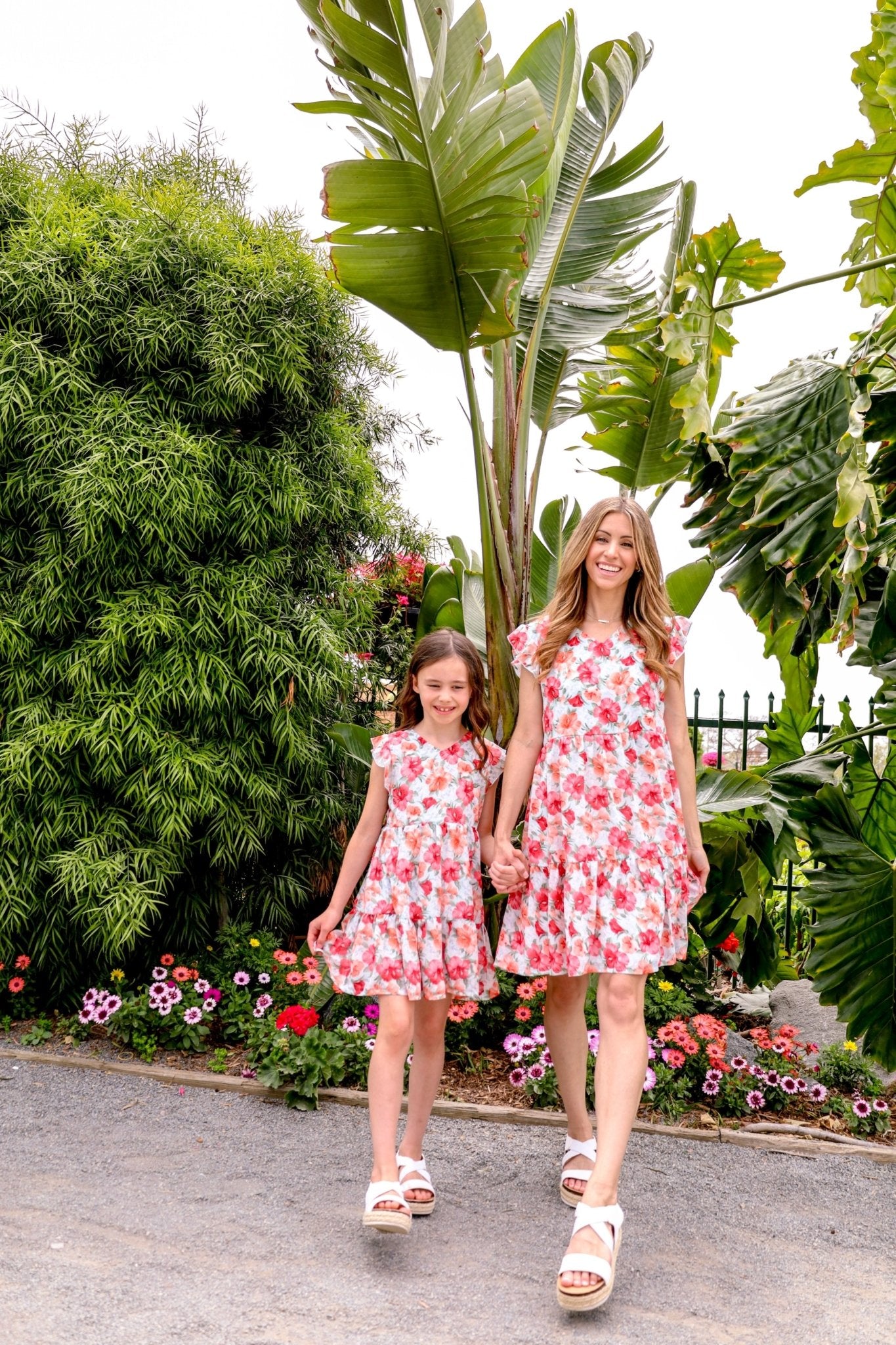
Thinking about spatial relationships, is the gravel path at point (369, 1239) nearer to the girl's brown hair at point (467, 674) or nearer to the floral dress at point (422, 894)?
the floral dress at point (422, 894)

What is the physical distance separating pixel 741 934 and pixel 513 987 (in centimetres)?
94

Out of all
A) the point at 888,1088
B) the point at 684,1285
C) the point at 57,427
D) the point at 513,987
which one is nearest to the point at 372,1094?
the point at 684,1285

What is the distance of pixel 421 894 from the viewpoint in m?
2.76

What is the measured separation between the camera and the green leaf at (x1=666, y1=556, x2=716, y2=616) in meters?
4.30

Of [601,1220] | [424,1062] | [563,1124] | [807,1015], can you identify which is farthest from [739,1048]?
[601,1220]

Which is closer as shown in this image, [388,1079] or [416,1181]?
[388,1079]

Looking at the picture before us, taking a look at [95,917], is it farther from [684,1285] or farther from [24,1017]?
[684,1285]

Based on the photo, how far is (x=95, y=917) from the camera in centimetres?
423

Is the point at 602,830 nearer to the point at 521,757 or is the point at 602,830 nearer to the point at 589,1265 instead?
the point at 521,757

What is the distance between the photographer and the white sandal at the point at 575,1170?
9.53 feet

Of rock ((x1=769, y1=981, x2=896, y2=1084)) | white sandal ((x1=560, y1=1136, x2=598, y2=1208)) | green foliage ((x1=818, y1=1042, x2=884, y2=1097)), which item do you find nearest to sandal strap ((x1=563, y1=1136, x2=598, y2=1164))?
white sandal ((x1=560, y1=1136, x2=598, y2=1208))

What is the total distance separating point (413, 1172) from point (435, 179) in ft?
9.63

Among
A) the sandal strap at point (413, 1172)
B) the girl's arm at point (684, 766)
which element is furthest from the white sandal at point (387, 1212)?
the girl's arm at point (684, 766)

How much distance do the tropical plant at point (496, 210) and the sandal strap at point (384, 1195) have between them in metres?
1.86
